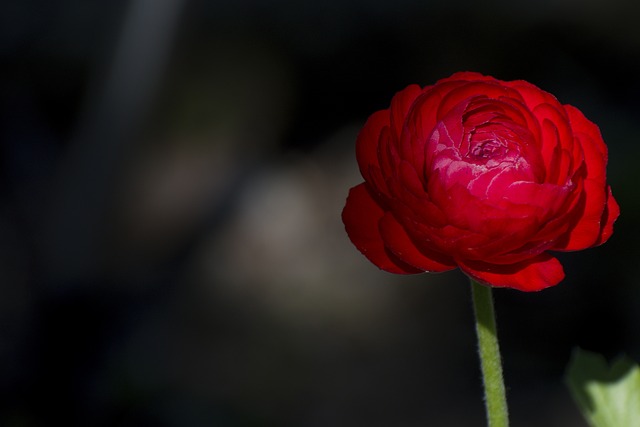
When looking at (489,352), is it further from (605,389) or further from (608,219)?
(605,389)

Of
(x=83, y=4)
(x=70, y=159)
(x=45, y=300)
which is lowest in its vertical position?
(x=45, y=300)

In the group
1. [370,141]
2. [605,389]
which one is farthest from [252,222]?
[370,141]

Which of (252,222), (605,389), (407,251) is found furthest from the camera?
(252,222)

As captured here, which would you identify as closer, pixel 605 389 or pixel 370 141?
pixel 370 141

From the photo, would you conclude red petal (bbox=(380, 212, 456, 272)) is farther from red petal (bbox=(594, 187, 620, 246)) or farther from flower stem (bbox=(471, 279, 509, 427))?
red petal (bbox=(594, 187, 620, 246))

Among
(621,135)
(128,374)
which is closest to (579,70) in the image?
(621,135)

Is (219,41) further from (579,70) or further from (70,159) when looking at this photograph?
(579,70)

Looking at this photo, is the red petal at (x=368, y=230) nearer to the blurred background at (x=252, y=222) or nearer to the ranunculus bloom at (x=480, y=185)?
the ranunculus bloom at (x=480, y=185)

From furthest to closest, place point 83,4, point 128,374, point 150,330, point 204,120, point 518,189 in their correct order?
point 204,120 < point 83,4 < point 150,330 < point 128,374 < point 518,189
